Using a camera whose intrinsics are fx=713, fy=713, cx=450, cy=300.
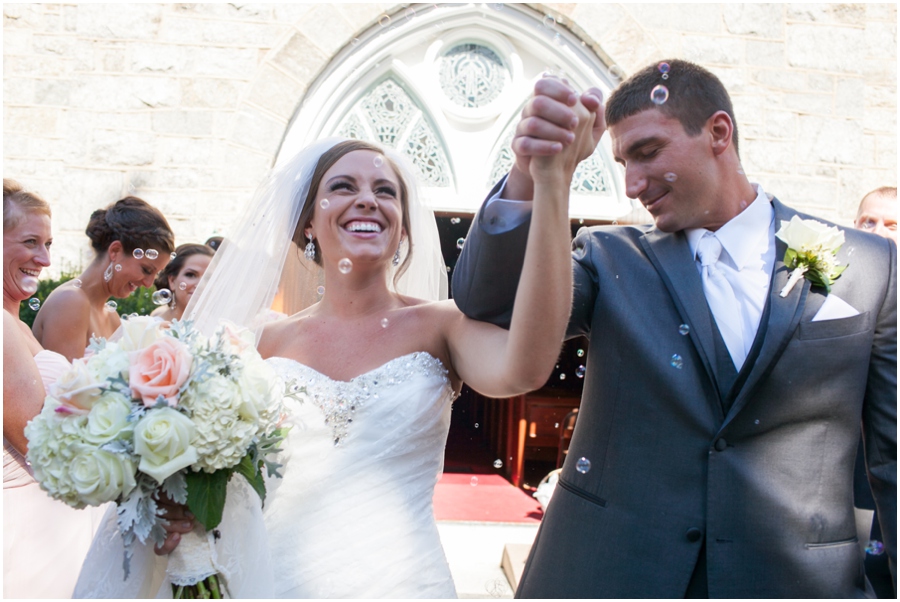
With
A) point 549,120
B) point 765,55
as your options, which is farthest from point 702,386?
point 765,55

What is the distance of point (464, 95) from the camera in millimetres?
6477

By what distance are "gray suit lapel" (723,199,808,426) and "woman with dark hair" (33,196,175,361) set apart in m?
2.66

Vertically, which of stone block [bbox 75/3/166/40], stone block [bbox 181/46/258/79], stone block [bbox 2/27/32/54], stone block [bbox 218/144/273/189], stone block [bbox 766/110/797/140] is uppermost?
stone block [bbox 75/3/166/40]

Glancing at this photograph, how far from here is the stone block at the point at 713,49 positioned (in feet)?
20.2

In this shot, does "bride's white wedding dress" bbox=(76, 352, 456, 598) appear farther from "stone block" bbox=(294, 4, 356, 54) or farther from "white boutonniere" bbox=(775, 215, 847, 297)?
"stone block" bbox=(294, 4, 356, 54)

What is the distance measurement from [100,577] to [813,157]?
248 inches

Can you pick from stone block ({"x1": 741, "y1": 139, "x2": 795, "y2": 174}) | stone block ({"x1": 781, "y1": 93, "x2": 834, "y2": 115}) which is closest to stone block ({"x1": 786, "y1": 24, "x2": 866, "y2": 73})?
stone block ({"x1": 781, "y1": 93, "x2": 834, "y2": 115})

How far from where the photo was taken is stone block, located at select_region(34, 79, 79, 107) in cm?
584

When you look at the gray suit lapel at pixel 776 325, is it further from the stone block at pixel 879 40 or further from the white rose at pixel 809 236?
the stone block at pixel 879 40

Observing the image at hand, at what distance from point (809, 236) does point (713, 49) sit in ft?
16.8

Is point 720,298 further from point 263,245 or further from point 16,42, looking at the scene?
point 16,42

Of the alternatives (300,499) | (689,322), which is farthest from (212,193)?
(689,322)

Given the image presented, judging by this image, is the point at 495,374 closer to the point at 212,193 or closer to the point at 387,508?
the point at 387,508

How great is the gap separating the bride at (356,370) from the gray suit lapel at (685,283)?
39 cm
